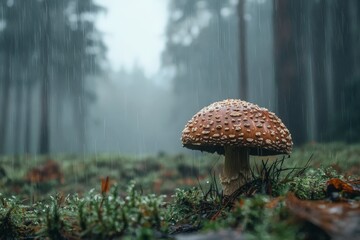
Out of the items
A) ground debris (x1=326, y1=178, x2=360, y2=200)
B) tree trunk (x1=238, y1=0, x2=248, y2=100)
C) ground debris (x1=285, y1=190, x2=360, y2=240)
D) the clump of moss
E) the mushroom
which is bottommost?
the clump of moss

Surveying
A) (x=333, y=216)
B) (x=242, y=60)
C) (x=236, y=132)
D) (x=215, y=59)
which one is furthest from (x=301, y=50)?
(x=215, y=59)

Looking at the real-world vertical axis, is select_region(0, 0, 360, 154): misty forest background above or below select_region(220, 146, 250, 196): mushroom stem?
above

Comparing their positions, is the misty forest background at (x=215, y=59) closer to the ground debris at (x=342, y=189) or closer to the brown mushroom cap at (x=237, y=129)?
the brown mushroom cap at (x=237, y=129)

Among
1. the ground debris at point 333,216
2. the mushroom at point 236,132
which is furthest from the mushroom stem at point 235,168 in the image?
the ground debris at point 333,216

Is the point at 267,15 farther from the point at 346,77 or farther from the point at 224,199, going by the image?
the point at 224,199

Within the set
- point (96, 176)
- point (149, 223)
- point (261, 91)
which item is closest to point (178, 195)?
point (149, 223)

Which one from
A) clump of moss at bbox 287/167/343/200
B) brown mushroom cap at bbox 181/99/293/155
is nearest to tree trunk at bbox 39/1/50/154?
brown mushroom cap at bbox 181/99/293/155

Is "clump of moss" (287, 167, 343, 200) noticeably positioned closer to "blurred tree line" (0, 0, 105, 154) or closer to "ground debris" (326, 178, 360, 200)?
"ground debris" (326, 178, 360, 200)

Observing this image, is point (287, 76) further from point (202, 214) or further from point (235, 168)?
point (202, 214)
